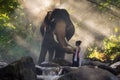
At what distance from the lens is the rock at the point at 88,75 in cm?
770

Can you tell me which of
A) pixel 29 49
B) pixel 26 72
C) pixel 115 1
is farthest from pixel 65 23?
pixel 29 49

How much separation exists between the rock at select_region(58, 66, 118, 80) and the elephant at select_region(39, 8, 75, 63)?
7.01ft

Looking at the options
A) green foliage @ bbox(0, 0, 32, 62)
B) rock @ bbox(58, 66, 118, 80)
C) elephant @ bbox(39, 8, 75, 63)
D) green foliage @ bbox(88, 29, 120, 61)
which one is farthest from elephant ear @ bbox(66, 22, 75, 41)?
green foliage @ bbox(88, 29, 120, 61)

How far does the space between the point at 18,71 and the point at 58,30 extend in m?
3.13

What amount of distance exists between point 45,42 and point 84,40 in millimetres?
11003

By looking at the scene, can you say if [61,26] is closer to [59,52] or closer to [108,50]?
[59,52]

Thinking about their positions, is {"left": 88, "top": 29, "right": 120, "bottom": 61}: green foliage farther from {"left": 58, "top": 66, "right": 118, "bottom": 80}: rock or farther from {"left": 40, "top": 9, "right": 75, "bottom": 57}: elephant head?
{"left": 58, "top": 66, "right": 118, "bottom": 80}: rock

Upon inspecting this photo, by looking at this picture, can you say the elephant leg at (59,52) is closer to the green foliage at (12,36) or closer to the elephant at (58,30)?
the elephant at (58,30)

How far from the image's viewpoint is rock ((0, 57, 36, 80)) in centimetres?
715

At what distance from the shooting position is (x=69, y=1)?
2261cm

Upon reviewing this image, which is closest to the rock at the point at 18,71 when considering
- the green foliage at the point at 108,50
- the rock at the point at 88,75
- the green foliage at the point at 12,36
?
the rock at the point at 88,75

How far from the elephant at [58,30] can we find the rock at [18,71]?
2.64 metres

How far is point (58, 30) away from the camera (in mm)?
10141

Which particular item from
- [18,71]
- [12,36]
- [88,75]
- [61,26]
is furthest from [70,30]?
[12,36]
